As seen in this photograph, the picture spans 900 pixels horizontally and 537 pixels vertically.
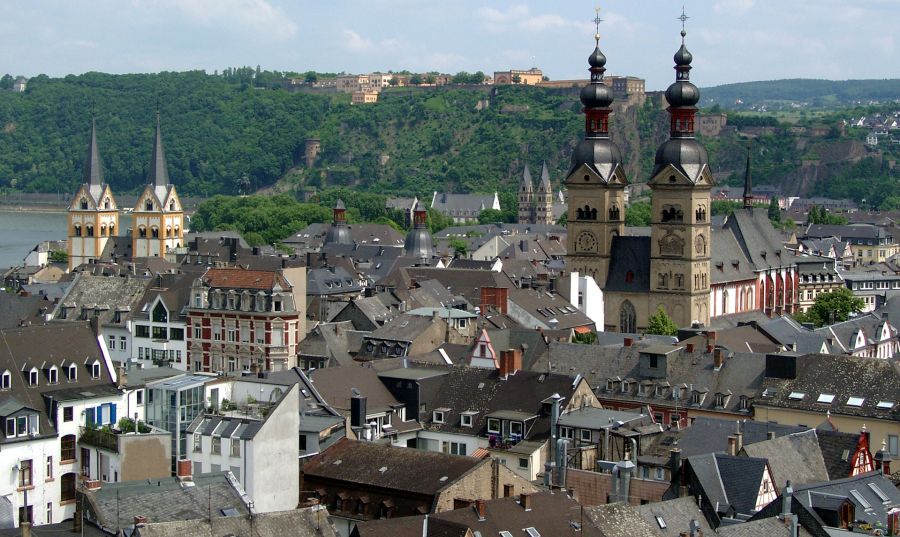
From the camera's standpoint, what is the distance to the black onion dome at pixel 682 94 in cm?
10469

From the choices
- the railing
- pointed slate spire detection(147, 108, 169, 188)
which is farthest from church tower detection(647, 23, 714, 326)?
pointed slate spire detection(147, 108, 169, 188)

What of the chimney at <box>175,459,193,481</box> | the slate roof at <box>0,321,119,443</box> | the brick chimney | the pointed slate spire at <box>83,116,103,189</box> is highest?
the pointed slate spire at <box>83,116,103,189</box>

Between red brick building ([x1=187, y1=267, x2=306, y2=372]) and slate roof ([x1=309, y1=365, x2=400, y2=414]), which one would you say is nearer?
slate roof ([x1=309, y1=365, x2=400, y2=414])

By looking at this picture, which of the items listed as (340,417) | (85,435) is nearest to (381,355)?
(340,417)

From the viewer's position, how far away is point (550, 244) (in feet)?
537

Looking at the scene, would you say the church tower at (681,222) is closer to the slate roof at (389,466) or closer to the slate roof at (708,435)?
the slate roof at (708,435)

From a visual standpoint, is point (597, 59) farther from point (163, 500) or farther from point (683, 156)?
point (163, 500)

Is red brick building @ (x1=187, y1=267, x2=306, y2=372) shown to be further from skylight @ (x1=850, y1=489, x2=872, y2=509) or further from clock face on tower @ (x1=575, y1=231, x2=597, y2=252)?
clock face on tower @ (x1=575, y1=231, x2=597, y2=252)

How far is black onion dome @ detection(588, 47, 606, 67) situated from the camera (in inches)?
4405

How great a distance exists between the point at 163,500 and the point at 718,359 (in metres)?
30.5

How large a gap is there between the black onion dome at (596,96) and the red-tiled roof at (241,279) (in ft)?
135

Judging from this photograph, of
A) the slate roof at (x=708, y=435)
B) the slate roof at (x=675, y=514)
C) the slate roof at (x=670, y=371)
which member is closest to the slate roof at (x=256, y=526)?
the slate roof at (x=675, y=514)

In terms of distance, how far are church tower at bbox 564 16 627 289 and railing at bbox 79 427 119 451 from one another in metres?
61.9

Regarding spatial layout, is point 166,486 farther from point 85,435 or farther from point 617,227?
point 617,227
